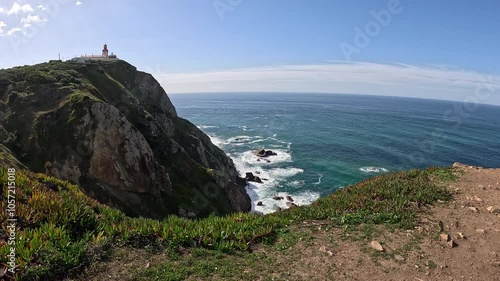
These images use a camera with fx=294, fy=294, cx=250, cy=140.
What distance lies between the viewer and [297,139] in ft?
310

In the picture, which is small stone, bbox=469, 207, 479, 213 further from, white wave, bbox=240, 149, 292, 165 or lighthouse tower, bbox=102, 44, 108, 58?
lighthouse tower, bbox=102, 44, 108, 58

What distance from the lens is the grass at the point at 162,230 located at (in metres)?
8.44

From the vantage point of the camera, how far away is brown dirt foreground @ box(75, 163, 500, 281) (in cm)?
947

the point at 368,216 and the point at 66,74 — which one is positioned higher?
the point at 66,74

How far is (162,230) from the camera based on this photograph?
36.4ft

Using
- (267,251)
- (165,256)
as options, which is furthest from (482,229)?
(165,256)

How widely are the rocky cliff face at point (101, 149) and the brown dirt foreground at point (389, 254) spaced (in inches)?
1194

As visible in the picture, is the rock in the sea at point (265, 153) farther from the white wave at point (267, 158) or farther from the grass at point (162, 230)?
the grass at point (162, 230)

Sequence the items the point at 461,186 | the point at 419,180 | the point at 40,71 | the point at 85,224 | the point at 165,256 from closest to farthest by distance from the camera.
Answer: the point at 165,256, the point at 85,224, the point at 461,186, the point at 419,180, the point at 40,71

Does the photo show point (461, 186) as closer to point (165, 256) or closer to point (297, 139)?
point (165, 256)

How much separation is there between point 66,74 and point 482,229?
58.5 m

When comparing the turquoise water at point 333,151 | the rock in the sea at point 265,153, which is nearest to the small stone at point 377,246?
the turquoise water at point 333,151

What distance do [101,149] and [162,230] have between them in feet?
104

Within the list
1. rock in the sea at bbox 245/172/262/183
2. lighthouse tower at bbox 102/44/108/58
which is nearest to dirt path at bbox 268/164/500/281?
rock in the sea at bbox 245/172/262/183
